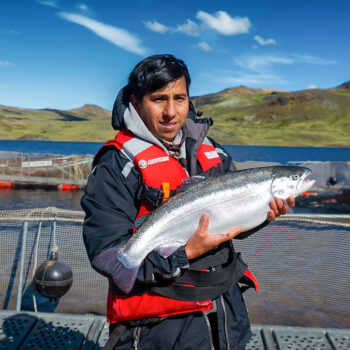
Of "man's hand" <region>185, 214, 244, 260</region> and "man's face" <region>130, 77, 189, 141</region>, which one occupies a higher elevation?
"man's face" <region>130, 77, 189, 141</region>

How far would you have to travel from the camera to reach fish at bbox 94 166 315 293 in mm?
2297

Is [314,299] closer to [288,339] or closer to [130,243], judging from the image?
[288,339]

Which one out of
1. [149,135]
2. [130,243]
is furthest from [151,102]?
[130,243]

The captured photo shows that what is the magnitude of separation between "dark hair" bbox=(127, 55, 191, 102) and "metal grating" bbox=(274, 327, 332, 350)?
3540mm

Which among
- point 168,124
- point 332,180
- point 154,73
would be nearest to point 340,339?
point 168,124

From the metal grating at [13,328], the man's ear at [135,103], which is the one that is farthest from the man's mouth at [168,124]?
the metal grating at [13,328]

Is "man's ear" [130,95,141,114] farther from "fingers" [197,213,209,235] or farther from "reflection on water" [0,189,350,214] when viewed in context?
"reflection on water" [0,189,350,214]

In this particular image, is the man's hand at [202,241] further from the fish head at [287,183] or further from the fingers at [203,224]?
the fish head at [287,183]

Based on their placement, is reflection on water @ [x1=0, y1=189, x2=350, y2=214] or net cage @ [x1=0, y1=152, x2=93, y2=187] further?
net cage @ [x1=0, y1=152, x2=93, y2=187]

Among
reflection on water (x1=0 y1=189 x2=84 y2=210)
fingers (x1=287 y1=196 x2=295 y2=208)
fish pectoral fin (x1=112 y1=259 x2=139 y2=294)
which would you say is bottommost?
reflection on water (x1=0 y1=189 x2=84 y2=210)

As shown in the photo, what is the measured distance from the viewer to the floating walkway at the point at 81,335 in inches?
173

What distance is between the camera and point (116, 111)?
2852 mm

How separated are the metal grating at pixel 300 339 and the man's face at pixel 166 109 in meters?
3.23

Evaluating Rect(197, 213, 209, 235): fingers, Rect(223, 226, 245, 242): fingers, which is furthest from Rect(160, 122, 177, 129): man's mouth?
Rect(223, 226, 245, 242): fingers
